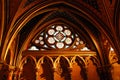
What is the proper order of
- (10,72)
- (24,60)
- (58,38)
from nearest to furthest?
(10,72) → (24,60) → (58,38)

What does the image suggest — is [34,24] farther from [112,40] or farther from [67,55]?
[112,40]

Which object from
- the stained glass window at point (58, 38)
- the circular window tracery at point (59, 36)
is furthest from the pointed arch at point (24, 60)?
the circular window tracery at point (59, 36)

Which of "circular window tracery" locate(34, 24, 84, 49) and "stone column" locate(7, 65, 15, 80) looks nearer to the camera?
"stone column" locate(7, 65, 15, 80)

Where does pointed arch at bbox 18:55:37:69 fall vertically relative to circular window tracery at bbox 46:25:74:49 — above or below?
below

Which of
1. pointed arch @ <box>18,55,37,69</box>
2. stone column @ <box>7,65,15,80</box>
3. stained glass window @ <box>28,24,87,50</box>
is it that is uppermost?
stained glass window @ <box>28,24,87,50</box>

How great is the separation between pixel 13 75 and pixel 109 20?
15.5 feet

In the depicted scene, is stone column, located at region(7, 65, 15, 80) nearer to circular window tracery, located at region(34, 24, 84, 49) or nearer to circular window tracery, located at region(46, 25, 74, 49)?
circular window tracery, located at region(34, 24, 84, 49)

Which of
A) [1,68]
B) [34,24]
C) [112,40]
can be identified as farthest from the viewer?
[34,24]

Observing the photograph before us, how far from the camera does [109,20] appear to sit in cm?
923

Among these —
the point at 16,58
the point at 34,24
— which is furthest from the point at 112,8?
the point at 16,58

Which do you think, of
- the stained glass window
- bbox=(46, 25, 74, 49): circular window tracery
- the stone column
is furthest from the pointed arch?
bbox=(46, 25, 74, 49): circular window tracery

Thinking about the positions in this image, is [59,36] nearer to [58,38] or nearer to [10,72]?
→ [58,38]

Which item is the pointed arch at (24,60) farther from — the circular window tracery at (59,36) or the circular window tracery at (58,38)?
the circular window tracery at (59,36)

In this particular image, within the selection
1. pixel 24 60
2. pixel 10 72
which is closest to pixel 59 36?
pixel 24 60
